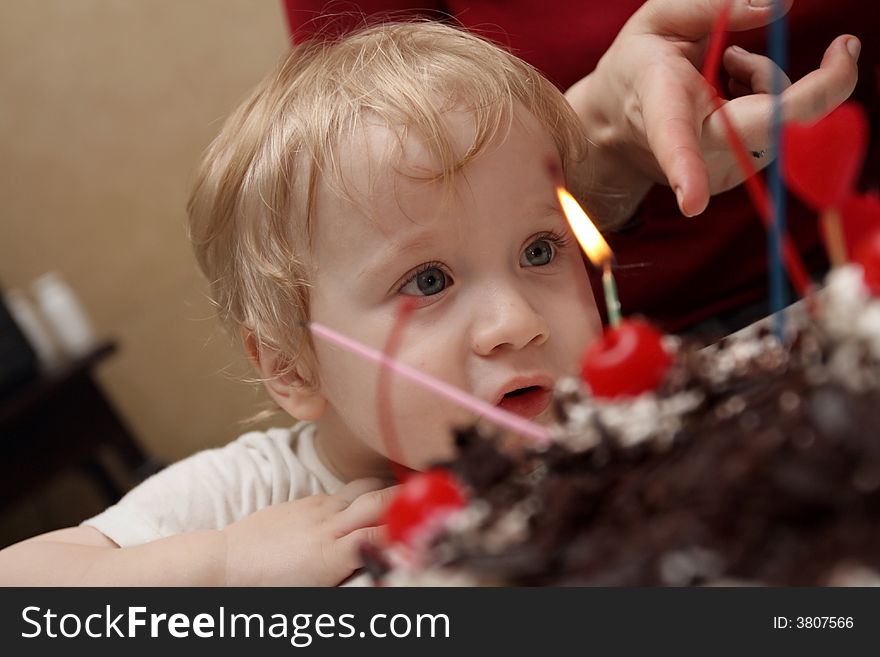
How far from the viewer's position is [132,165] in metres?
2.34

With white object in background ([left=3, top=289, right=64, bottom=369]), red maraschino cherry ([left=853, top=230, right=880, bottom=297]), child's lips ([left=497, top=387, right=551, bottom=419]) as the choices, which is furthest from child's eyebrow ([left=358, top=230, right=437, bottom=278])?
white object in background ([left=3, top=289, right=64, bottom=369])

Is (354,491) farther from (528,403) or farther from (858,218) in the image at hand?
(858,218)

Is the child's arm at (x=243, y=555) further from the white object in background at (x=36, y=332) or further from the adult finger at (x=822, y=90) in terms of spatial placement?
the white object in background at (x=36, y=332)

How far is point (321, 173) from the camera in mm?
733

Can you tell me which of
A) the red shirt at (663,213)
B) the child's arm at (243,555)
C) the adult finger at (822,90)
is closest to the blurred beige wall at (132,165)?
the red shirt at (663,213)

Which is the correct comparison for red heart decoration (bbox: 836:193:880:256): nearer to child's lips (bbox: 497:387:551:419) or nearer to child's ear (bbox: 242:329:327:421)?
child's lips (bbox: 497:387:551:419)

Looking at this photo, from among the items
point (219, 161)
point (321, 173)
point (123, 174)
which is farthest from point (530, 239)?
point (123, 174)

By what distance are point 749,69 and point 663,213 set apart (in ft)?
0.78

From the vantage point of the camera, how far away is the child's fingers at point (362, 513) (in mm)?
656

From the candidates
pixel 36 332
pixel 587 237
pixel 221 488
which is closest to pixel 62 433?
pixel 36 332

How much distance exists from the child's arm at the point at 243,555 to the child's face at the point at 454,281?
8 centimetres

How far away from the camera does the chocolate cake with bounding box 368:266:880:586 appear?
290 mm

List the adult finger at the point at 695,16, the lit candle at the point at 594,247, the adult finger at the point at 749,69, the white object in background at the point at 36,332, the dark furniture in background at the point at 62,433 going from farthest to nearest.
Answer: the white object in background at the point at 36,332
the dark furniture in background at the point at 62,433
the adult finger at the point at 749,69
the adult finger at the point at 695,16
the lit candle at the point at 594,247

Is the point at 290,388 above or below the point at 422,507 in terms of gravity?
below
